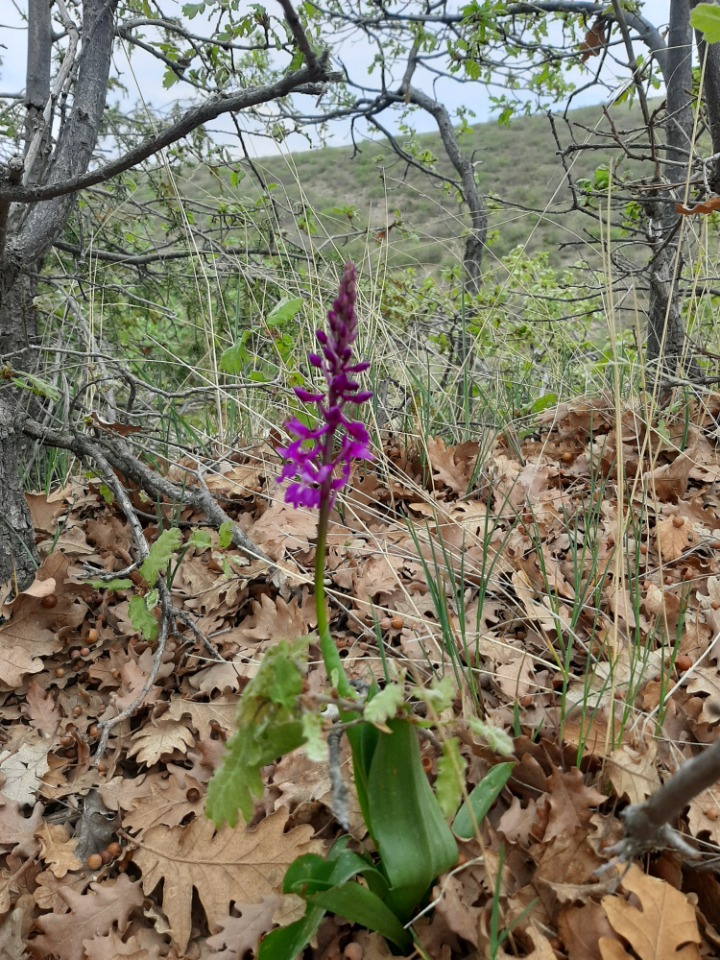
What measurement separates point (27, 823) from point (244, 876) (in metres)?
0.57

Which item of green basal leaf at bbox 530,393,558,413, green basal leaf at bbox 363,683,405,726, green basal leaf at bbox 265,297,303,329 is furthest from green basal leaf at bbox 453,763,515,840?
green basal leaf at bbox 530,393,558,413

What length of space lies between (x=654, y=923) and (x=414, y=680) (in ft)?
2.13

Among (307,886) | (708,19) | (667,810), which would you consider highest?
(708,19)

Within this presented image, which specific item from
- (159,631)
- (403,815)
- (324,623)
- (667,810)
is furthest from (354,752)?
(159,631)

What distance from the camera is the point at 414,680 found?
1.50m

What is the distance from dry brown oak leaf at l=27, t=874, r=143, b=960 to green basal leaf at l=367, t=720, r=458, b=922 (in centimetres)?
62

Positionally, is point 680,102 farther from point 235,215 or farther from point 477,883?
point 477,883

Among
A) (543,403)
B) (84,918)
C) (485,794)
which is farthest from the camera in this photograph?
(543,403)

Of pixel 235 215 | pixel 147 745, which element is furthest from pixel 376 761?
pixel 235 215

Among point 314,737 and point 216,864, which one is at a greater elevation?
point 314,737

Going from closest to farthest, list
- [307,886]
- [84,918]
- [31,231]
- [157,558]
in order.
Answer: [307,886] < [84,918] < [157,558] < [31,231]

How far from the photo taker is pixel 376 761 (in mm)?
933

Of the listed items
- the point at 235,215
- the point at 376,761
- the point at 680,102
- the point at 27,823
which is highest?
the point at 680,102

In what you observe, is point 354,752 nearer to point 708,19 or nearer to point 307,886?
point 307,886
